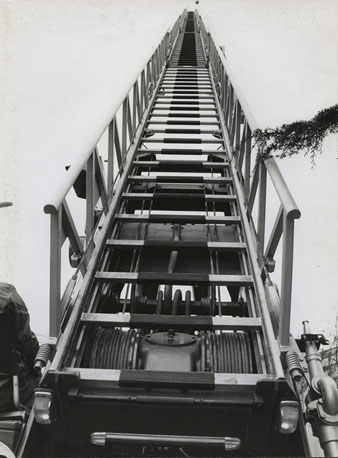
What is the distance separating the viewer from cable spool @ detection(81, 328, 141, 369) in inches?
144

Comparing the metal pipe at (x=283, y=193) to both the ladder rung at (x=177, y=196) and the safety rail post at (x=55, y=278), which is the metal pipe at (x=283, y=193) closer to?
the safety rail post at (x=55, y=278)

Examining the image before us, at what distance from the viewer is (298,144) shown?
9.61ft

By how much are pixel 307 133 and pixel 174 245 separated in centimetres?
221

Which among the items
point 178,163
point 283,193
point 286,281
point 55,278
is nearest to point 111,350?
point 55,278

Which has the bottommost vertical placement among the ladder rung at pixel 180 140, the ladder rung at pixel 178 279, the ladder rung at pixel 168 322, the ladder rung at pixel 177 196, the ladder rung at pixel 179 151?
the ladder rung at pixel 168 322

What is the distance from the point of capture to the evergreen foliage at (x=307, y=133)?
9.21 ft

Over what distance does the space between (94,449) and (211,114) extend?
249 inches

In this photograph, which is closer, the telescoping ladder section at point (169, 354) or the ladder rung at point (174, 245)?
the telescoping ladder section at point (169, 354)

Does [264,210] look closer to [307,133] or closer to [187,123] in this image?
[307,133]

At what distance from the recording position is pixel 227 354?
3.65 m

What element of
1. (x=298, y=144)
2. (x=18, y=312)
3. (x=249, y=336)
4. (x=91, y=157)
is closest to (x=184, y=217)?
(x=91, y=157)

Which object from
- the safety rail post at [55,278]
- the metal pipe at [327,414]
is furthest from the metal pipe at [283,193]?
the safety rail post at [55,278]

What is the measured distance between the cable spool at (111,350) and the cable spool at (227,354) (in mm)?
463

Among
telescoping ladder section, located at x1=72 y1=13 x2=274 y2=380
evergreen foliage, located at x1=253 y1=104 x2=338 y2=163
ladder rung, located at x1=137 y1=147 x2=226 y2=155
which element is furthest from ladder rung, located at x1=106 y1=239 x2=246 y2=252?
ladder rung, located at x1=137 y1=147 x2=226 y2=155
